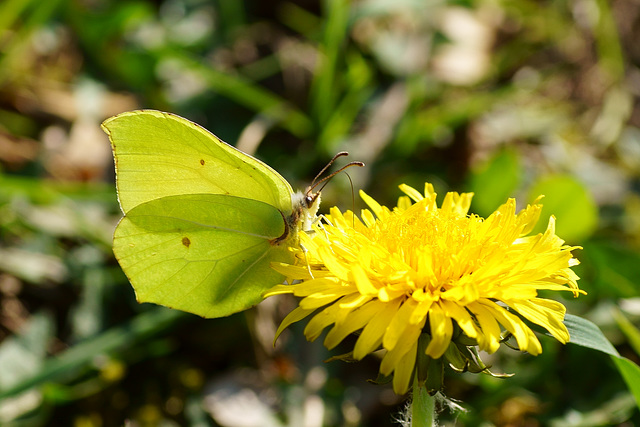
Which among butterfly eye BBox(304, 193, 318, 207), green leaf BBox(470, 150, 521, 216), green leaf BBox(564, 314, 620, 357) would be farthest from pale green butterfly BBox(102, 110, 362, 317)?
green leaf BBox(470, 150, 521, 216)

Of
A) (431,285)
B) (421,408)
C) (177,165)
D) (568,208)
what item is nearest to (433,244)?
(431,285)

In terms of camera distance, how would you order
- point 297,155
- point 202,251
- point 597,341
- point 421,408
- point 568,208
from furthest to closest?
point 297,155 < point 568,208 < point 202,251 < point 597,341 < point 421,408

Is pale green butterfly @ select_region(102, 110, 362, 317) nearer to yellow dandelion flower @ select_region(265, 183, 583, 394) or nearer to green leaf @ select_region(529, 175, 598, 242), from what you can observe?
yellow dandelion flower @ select_region(265, 183, 583, 394)

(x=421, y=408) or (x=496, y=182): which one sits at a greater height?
(x=421, y=408)

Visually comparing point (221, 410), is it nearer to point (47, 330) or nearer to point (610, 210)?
point (47, 330)

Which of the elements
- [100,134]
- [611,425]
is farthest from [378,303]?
[100,134]

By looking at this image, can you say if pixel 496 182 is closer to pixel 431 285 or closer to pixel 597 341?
pixel 597 341
